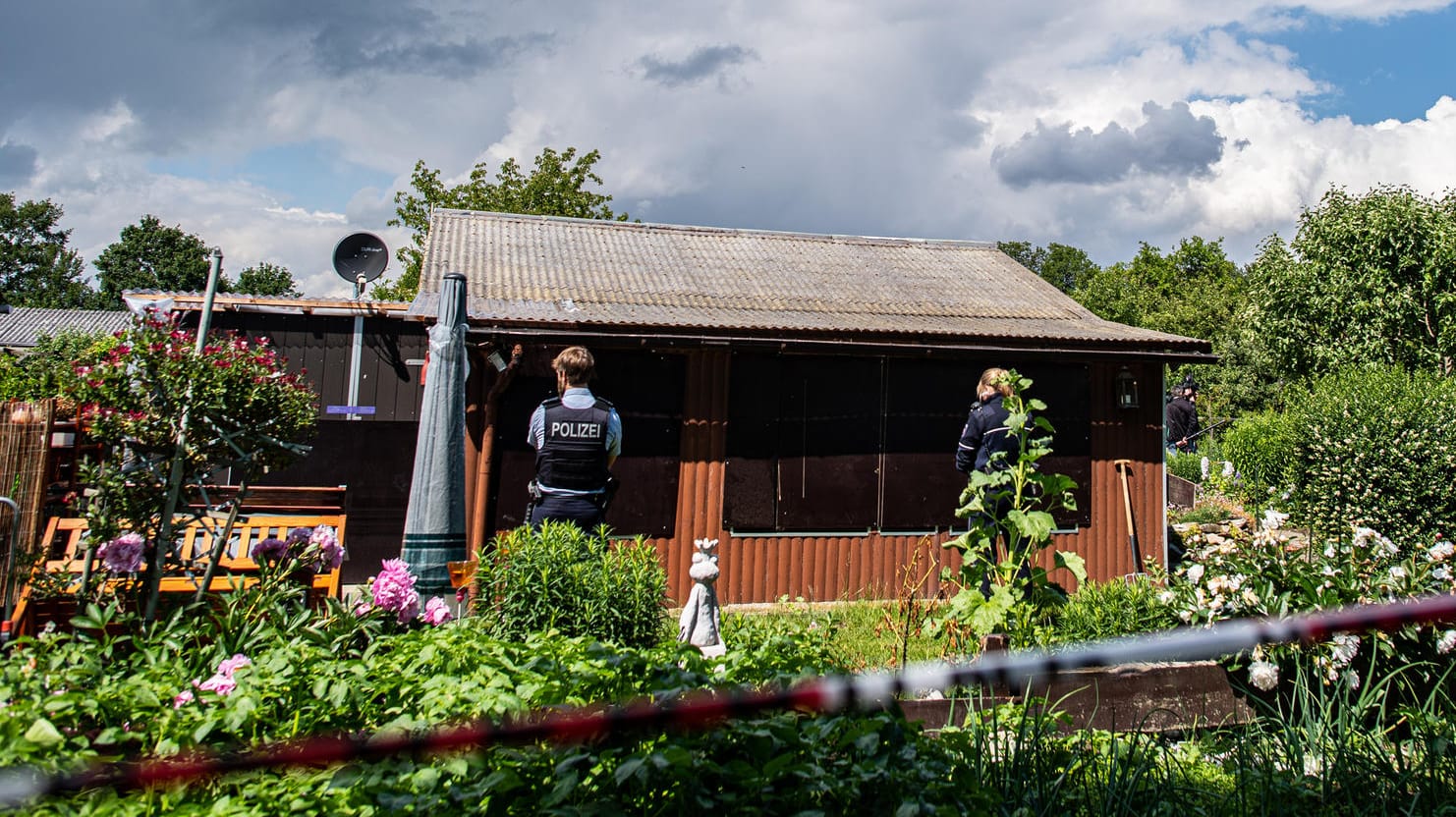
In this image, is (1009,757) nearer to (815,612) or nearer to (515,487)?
(815,612)

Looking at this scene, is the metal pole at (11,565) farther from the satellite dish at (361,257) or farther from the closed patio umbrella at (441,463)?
the satellite dish at (361,257)

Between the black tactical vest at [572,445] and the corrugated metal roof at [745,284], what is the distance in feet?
7.09

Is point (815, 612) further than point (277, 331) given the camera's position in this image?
No

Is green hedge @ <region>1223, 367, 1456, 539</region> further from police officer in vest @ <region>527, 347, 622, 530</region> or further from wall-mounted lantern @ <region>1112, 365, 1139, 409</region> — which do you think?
police officer in vest @ <region>527, 347, 622, 530</region>

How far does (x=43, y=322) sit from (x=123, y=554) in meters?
45.0

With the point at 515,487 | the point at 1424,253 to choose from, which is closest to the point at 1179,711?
the point at 515,487

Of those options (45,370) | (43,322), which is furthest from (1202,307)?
(43,322)

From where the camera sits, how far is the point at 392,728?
2.52 m

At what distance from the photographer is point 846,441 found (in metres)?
8.23

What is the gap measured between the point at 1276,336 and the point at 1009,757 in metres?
20.1

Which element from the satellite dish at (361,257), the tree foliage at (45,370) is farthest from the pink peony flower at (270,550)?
the satellite dish at (361,257)

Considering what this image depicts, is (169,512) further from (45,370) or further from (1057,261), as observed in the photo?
(1057,261)

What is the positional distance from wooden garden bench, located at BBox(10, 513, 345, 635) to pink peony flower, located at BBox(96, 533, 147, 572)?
8.2 inches

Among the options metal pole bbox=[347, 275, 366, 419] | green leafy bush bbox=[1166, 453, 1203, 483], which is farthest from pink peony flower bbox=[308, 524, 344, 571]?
green leafy bush bbox=[1166, 453, 1203, 483]
